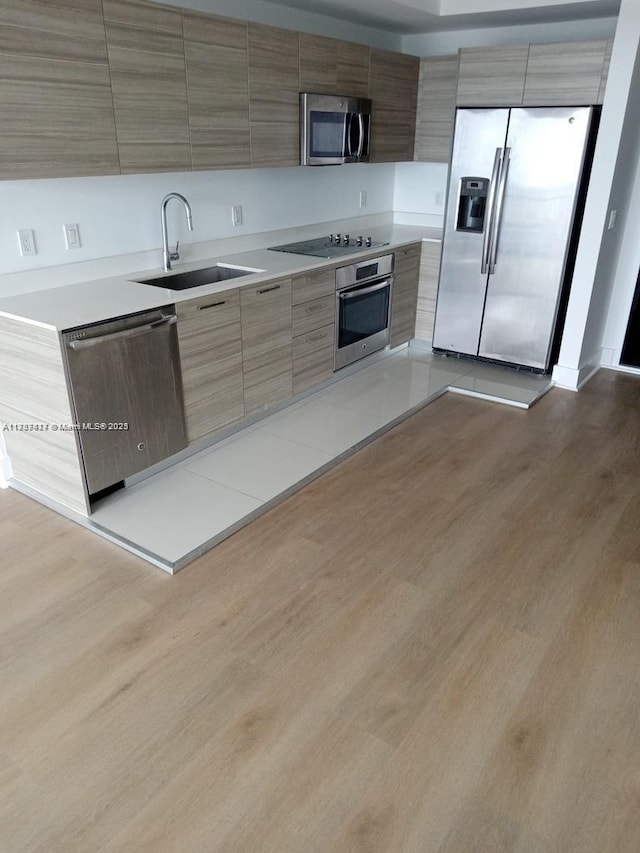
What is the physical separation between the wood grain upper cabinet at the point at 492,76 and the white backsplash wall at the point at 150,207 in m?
1.02

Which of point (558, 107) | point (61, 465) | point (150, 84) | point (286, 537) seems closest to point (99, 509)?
point (61, 465)

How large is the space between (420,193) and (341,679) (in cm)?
438

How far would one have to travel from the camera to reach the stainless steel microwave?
378 cm

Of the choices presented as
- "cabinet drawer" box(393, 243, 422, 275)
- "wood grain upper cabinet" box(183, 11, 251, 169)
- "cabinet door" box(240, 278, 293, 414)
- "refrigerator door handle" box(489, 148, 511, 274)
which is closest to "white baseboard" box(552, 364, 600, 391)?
"refrigerator door handle" box(489, 148, 511, 274)

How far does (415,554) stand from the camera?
8.83ft

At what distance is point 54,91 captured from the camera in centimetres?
255

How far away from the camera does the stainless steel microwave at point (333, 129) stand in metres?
3.78

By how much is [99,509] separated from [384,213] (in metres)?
3.68

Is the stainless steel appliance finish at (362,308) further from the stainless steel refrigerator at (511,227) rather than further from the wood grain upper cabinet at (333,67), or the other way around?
the wood grain upper cabinet at (333,67)

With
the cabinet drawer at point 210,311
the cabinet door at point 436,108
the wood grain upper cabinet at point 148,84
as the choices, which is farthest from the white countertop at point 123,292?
the cabinet door at point 436,108

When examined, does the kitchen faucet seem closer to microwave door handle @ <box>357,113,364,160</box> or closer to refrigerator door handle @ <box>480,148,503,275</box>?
microwave door handle @ <box>357,113,364,160</box>

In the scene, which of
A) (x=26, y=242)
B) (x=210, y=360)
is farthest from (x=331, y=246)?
(x=26, y=242)

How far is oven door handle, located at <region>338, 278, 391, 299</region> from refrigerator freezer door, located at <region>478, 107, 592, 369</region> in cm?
75

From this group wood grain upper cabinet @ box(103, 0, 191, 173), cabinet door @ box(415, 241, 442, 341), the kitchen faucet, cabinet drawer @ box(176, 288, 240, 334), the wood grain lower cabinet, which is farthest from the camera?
cabinet door @ box(415, 241, 442, 341)
